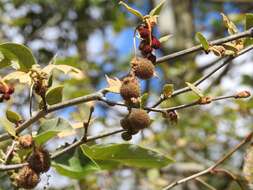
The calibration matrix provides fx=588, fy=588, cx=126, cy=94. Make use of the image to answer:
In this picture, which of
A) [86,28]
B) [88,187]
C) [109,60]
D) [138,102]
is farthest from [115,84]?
[109,60]

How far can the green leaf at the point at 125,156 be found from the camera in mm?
1259

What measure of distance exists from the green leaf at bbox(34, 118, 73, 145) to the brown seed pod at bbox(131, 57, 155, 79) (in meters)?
0.17

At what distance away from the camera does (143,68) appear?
1.11 metres

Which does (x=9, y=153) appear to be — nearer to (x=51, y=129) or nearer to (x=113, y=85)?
(x=51, y=129)

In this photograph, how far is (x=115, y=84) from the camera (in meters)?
1.15

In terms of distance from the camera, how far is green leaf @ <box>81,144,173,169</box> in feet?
4.13

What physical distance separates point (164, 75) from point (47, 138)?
9.75 feet

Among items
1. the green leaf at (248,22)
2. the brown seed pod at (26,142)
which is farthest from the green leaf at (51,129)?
the green leaf at (248,22)

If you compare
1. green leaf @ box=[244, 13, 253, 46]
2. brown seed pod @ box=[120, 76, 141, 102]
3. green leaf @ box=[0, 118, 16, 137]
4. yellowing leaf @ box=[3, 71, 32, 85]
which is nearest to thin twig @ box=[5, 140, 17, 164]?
green leaf @ box=[0, 118, 16, 137]

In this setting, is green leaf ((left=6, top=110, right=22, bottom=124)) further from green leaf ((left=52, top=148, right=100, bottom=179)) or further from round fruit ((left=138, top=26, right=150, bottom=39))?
→ round fruit ((left=138, top=26, right=150, bottom=39))

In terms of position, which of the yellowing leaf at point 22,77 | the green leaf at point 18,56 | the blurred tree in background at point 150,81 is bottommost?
the blurred tree in background at point 150,81

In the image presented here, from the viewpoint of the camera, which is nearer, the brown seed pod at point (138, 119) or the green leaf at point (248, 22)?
the brown seed pod at point (138, 119)

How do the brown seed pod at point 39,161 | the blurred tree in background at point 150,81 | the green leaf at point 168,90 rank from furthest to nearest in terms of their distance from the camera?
1. the blurred tree in background at point 150,81
2. the green leaf at point 168,90
3. the brown seed pod at point 39,161

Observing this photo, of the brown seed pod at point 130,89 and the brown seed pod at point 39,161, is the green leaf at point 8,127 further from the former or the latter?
the brown seed pod at point 130,89
